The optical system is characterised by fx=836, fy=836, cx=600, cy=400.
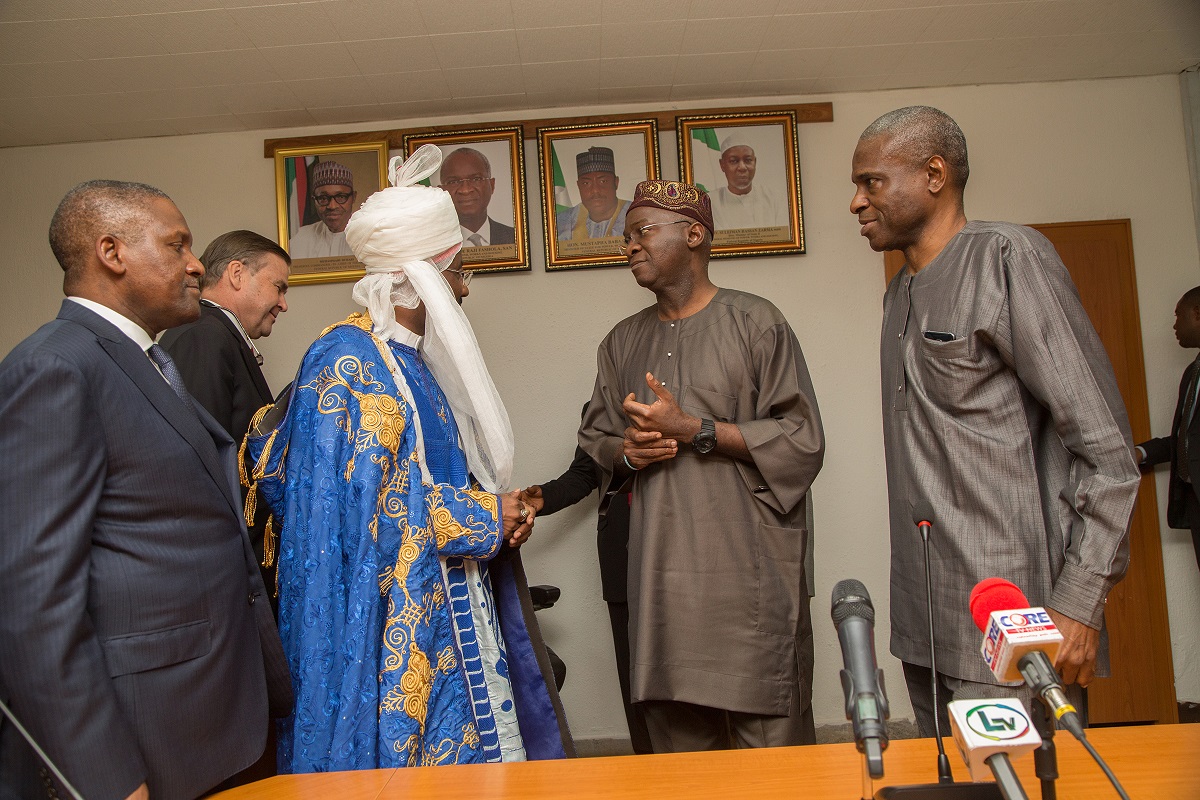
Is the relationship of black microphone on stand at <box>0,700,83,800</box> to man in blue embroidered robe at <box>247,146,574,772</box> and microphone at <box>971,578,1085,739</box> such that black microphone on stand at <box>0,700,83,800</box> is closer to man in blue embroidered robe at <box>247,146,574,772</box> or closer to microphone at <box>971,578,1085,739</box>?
man in blue embroidered robe at <box>247,146,574,772</box>

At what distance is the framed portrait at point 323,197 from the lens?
4.05 metres

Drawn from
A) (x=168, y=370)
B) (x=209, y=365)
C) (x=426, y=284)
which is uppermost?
(x=426, y=284)

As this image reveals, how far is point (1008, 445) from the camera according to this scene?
1.69 meters

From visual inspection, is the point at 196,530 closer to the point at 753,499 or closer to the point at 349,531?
the point at 349,531

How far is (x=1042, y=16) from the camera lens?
346 centimetres

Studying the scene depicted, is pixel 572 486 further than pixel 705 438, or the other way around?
pixel 572 486

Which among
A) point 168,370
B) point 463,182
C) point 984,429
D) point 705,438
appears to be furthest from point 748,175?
point 168,370

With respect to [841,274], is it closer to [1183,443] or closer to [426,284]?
[1183,443]

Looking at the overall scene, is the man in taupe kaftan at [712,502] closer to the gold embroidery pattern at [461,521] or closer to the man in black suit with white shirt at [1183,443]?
the gold embroidery pattern at [461,521]

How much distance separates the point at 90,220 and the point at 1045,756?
5.88 feet

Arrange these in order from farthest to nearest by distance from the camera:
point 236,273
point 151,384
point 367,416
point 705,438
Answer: point 236,273
point 705,438
point 367,416
point 151,384

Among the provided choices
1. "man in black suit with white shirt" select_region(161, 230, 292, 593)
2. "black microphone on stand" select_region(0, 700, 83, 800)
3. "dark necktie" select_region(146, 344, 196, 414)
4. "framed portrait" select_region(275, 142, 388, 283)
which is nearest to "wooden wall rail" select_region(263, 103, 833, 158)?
"framed portrait" select_region(275, 142, 388, 283)

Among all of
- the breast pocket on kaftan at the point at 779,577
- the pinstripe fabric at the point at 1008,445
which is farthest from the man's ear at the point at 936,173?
the breast pocket on kaftan at the point at 779,577

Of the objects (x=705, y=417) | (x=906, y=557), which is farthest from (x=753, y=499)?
(x=906, y=557)
